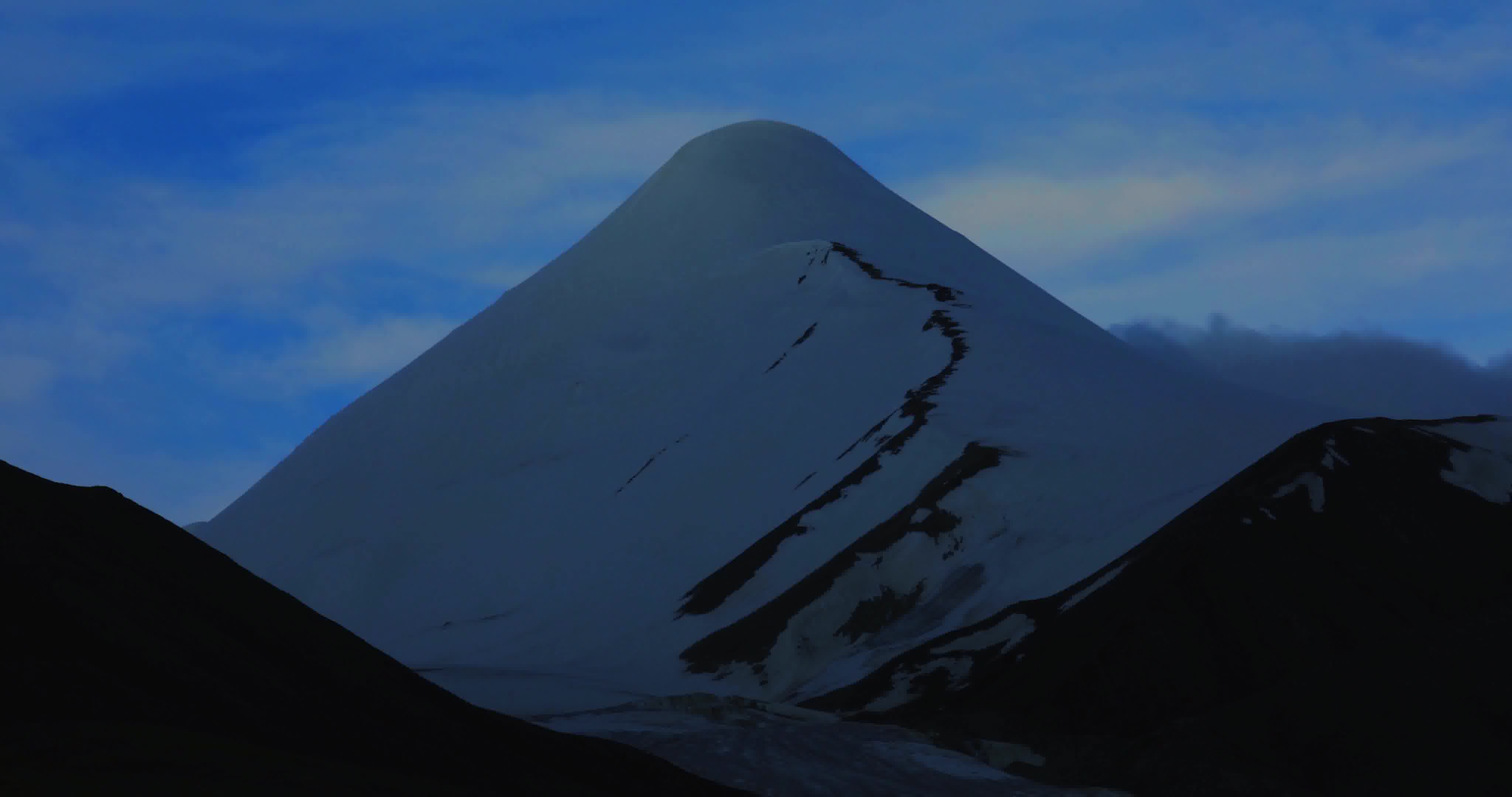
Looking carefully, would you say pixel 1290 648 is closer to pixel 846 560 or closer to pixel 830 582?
pixel 830 582

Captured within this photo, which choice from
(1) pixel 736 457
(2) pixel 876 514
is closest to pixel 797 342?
(1) pixel 736 457

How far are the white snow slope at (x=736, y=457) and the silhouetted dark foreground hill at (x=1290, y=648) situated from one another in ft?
30.3

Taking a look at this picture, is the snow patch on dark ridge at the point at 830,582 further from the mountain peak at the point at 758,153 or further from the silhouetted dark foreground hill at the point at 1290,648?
the mountain peak at the point at 758,153

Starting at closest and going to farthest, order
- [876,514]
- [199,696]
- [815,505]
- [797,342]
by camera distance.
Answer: [199,696], [876,514], [815,505], [797,342]

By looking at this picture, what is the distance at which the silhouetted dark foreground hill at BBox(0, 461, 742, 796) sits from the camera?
74.4 feet

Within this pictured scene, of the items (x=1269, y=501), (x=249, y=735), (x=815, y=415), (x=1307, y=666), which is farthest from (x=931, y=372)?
(x=249, y=735)

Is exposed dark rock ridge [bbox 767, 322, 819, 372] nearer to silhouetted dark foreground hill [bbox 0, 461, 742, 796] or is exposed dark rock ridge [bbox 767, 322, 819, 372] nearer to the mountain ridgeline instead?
the mountain ridgeline

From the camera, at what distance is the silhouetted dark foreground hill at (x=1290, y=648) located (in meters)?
39.3

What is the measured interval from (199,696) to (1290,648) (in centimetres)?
3428

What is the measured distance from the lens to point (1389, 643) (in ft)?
145

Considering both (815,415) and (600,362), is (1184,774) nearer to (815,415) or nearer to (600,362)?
(815,415)

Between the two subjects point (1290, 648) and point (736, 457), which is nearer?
point (1290, 648)

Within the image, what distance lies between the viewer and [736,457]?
328 ft

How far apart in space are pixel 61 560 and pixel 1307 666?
115ft
